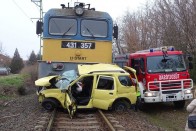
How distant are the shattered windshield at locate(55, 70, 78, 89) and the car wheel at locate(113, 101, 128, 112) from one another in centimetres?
169

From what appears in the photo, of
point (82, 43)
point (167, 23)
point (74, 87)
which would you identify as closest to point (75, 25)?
point (82, 43)

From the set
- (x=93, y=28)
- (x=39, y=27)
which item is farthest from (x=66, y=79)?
(x=39, y=27)

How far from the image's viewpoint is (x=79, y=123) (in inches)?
448

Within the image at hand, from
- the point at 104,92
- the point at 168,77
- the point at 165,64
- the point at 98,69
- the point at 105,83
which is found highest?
the point at 165,64

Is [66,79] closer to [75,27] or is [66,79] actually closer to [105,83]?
[105,83]

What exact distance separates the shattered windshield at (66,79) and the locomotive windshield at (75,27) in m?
2.05

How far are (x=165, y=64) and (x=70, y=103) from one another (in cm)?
523

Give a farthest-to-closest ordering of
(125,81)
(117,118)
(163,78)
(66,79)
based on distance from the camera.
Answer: (163,78), (125,81), (66,79), (117,118)

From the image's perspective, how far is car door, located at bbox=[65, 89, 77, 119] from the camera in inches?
497

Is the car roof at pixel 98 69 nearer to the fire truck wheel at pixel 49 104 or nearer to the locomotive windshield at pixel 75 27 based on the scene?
the fire truck wheel at pixel 49 104

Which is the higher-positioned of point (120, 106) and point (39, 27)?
point (39, 27)

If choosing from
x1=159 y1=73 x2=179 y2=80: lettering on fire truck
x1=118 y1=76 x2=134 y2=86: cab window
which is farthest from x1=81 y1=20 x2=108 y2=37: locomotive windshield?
x1=159 y1=73 x2=179 y2=80: lettering on fire truck

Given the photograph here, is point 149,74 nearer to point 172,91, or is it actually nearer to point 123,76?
point 172,91

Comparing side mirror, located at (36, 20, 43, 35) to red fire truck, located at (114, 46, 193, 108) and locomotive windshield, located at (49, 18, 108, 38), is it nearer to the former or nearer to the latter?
locomotive windshield, located at (49, 18, 108, 38)
